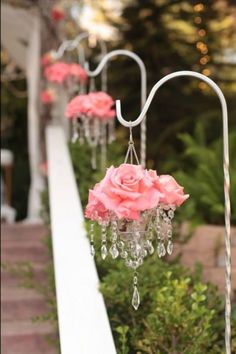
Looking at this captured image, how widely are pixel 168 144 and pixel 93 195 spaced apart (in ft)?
19.9

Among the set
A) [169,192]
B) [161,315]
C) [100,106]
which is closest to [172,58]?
[100,106]

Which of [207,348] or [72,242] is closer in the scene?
[207,348]

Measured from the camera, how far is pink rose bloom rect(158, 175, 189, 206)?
Answer: 6.88 feet

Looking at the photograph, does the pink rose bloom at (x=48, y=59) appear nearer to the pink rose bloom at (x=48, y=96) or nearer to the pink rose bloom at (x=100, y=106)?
the pink rose bloom at (x=48, y=96)

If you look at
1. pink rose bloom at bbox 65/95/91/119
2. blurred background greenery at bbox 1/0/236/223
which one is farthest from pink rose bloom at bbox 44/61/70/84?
blurred background greenery at bbox 1/0/236/223

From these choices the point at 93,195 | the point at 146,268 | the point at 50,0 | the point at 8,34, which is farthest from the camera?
the point at 8,34

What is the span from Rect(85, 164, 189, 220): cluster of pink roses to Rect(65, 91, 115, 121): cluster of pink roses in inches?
73.8

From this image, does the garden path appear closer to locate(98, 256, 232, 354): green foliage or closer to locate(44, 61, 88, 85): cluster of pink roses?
locate(98, 256, 232, 354): green foliage

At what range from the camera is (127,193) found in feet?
6.70

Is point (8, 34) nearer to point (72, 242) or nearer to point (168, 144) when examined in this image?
point (168, 144)

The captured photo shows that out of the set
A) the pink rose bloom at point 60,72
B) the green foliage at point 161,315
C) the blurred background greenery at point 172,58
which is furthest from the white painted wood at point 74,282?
the blurred background greenery at point 172,58

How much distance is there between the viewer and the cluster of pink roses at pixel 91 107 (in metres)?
3.96

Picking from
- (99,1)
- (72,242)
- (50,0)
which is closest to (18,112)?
(99,1)

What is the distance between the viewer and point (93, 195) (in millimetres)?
Answer: 2094
